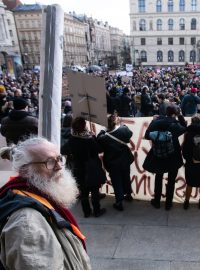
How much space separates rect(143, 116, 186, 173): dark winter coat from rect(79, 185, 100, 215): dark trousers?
751 millimetres

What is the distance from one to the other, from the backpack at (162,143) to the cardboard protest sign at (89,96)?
0.67 metres

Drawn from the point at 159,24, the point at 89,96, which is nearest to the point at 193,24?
the point at 159,24

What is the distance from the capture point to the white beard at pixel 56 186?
1.49m

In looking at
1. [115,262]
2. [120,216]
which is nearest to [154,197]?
[120,216]

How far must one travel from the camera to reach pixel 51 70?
271 cm

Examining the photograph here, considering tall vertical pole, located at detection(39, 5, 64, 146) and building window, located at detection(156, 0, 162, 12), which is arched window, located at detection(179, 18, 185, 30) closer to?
building window, located at detection(156, 0, 162, 12)

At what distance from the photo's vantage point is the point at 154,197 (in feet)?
13.4

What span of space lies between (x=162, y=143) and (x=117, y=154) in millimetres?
595

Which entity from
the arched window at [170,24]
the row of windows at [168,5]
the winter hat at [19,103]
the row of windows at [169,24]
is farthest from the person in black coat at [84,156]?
the arched window at [170,24]

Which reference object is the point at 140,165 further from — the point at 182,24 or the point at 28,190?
the point at 182,24

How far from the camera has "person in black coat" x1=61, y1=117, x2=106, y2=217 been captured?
11.5 feet

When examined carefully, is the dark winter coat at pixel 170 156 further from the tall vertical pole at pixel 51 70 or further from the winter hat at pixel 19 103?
the winter hat at pixel 19 103

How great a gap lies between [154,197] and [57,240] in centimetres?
295

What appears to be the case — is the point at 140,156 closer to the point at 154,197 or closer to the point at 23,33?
the point at 154,197
